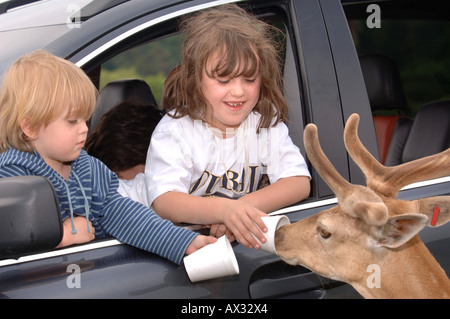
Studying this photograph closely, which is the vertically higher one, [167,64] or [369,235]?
[167,64]

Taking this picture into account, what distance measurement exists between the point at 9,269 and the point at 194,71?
1.23m

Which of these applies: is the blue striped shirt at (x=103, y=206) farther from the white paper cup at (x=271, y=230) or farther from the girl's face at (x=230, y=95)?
the girl's face at (x=230, y=95)

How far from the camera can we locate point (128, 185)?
9.77 feet

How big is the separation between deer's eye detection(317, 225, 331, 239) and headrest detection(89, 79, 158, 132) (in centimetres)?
165

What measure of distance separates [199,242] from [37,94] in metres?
0.77

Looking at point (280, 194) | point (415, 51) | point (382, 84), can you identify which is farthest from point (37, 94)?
point (415, 51)

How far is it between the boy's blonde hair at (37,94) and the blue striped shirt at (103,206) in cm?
10

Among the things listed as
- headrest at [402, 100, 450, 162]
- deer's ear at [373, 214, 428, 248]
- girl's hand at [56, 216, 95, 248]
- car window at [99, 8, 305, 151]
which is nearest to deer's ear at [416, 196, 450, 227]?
deer's ear at [373, 214, 428, 248]

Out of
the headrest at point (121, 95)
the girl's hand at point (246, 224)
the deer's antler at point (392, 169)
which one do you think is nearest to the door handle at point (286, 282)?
the girl's hand at point (246, 224)

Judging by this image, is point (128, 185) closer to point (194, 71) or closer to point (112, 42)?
point (194, 71)

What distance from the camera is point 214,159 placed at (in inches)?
108

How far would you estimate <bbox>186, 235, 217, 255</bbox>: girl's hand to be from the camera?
89.2 inches

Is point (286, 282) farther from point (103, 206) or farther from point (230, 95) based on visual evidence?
point (230, 95)
